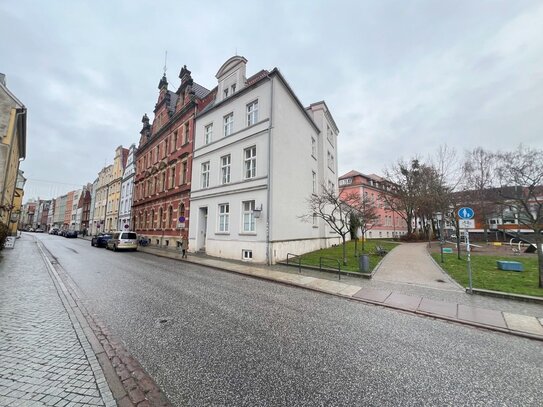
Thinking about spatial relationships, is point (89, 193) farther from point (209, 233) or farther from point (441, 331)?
point (441, 331)

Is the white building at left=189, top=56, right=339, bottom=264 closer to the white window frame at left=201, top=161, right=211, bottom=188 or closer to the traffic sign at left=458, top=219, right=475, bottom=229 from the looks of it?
the white window frame at left=201, top=161, right=211, bottom=188

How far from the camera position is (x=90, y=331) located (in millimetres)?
4727

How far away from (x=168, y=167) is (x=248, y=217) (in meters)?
14.7

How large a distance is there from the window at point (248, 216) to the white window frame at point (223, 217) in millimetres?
1553

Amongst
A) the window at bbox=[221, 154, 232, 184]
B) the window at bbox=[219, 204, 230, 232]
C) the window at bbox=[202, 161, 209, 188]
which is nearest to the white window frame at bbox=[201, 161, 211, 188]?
the window at bbox=[202, 161, 209, 188]

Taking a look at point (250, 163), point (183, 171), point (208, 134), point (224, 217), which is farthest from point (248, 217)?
point (183, 171)

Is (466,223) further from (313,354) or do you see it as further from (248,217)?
(248,217)

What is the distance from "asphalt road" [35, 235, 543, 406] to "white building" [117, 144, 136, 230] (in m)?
33.0

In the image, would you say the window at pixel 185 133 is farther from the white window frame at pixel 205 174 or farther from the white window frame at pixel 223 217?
the white window frame at pixel 223 217

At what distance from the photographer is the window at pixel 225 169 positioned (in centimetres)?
1805

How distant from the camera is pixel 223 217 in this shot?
57.6ft

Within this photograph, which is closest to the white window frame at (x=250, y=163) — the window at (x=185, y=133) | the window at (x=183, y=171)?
the window at (x=183, y=171)

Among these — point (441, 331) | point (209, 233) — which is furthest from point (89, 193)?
point (441, 331)

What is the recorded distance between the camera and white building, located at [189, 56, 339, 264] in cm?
1516
